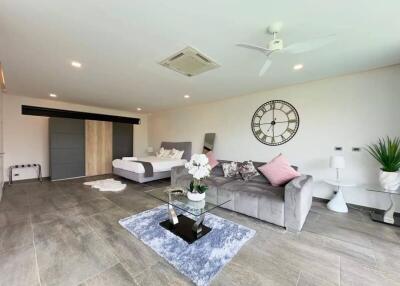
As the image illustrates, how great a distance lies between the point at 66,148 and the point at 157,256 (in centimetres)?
519

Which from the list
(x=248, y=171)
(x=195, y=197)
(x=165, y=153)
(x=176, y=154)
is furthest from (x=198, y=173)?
(x=165, y=153)

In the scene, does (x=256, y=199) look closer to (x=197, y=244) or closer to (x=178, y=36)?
(x=197, y=244)

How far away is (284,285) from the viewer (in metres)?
1.49

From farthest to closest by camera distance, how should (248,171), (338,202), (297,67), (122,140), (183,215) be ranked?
1. (122,140)
2. (248,171)
3. (338,202)
4. (297,67)
5. (183,215)

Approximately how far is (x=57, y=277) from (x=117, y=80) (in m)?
3.25

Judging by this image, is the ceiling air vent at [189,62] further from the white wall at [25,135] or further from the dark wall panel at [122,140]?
the white wall at [25,135]

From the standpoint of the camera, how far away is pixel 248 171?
3645 millimetres

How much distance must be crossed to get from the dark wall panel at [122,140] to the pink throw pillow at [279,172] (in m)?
5.45

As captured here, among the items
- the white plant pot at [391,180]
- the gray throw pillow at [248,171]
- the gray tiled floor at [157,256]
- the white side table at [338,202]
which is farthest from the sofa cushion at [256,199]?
the white plant pot at [391,180]

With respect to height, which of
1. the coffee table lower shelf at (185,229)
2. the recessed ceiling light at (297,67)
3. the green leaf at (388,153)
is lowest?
the coffee table lower shelf at (185,229)

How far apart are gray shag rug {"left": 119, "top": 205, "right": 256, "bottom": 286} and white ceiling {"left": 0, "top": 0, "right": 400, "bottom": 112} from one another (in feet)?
8.18

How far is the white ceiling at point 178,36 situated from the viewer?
1.60 meters

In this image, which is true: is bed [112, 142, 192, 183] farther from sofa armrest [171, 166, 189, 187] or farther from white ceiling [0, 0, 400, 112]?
white ceiling [0, 0, 400, 112]

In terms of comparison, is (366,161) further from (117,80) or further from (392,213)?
(117,80)
